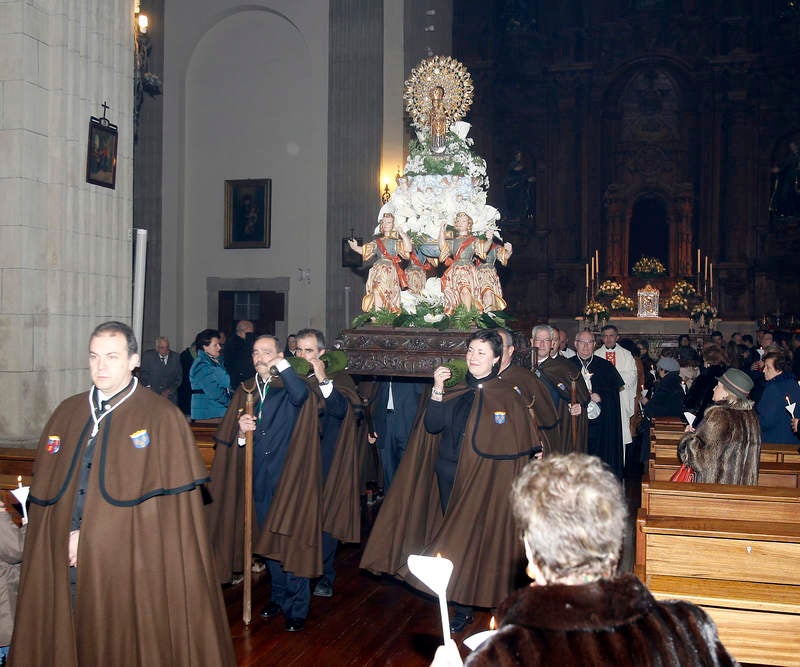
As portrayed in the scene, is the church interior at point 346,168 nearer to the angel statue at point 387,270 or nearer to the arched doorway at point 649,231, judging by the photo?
the arched doorway at point 649,231

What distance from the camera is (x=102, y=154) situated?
276 inches

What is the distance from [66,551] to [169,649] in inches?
23.8

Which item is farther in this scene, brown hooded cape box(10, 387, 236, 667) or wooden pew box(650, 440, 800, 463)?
wooden pew box(650, 440, 800, 463)

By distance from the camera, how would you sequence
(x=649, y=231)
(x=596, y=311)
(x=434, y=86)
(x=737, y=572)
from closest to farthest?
(x=737, y=572)
(x=434, y=86)
(x=596, y=311)
(x=649, y=231)

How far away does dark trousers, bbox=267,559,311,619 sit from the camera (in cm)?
542

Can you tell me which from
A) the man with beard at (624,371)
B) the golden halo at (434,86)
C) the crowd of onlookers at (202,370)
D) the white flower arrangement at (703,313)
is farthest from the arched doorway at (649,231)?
the golden halo at (434,86)

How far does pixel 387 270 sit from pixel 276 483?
7.35ft

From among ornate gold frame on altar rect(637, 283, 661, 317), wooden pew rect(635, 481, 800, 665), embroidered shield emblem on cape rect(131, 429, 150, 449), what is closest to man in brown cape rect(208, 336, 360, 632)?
embroidered shield emblem on cape rect(131, 429, 150, 449)

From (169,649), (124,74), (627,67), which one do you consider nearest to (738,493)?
(169,649)

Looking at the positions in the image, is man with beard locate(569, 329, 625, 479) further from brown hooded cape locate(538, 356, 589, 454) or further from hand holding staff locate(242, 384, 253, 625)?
hand holding staff locate(242, 384, 253, 625)

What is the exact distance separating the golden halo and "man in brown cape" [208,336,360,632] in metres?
3.02

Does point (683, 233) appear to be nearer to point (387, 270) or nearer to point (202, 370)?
point (202, 370)

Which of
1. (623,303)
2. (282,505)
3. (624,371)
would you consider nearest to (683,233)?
(623,303)

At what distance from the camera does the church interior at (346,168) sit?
6484 mm
